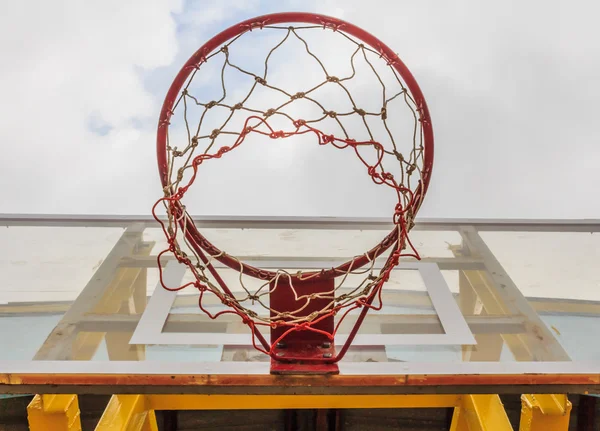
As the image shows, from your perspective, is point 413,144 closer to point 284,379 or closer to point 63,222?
point 284,379

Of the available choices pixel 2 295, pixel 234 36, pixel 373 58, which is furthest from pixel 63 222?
pixel 373 58

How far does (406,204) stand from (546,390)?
2.13 feet

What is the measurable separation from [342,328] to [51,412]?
0.95 meters

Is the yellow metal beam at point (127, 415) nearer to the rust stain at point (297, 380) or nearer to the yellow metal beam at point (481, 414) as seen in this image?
the rust stain at point (297, 380)

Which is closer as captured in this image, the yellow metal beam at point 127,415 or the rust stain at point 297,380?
the rust stain at point 297,380

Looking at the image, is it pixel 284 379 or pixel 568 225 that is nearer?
pixel 284 379

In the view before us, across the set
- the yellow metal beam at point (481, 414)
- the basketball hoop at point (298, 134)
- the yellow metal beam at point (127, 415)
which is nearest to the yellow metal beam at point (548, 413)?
the yellow metal beam at point (481, 414)

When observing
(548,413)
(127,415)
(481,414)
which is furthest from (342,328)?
(127,415)

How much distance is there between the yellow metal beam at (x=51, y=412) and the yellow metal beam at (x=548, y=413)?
143 cm

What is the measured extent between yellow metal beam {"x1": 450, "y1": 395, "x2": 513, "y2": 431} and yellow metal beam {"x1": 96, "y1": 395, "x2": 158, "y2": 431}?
45.0 inches

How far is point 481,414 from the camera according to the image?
1.89m

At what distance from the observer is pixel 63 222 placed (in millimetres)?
2771

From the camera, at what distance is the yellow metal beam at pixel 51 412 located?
1657 millimetres

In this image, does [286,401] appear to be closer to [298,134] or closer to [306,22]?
[298,134]
